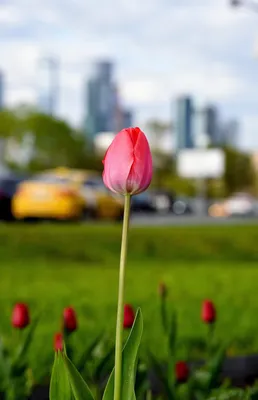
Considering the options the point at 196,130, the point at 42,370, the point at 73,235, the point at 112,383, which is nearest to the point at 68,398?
the point at 112,383

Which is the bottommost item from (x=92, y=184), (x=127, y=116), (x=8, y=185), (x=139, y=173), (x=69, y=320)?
(x=8, y=185)

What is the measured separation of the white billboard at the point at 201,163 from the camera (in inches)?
2680

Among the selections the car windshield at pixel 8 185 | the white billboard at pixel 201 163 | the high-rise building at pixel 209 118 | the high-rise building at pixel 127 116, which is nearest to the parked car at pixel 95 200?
the car windshield at pixel 8 185

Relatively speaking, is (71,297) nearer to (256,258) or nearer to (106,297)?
(106,297)

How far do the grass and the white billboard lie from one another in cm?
4923

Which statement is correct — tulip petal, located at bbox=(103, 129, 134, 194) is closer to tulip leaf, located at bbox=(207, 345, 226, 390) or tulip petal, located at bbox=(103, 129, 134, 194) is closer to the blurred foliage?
tulip leaf, located at bbox=(207, 345, 226, 390)

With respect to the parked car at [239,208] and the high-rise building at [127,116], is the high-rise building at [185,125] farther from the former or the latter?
the parked car at [239,208]

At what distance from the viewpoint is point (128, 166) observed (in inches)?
71.1

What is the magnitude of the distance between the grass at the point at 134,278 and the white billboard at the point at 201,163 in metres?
→ 49.2

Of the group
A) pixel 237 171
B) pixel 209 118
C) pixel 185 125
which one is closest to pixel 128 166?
pixel 237 171

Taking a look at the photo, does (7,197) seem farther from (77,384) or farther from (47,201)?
(77,384)

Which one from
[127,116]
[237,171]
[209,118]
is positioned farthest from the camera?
[127,116]

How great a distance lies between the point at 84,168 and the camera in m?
66.0

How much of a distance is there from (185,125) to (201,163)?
4494 inches
